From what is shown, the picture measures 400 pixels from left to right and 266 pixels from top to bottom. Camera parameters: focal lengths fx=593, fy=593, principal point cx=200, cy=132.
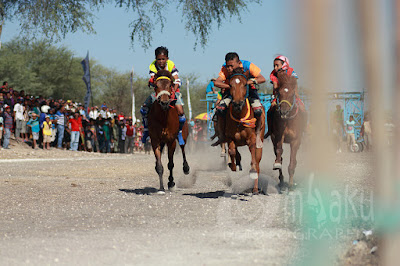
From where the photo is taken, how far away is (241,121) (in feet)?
31.1

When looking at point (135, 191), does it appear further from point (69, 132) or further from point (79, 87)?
point (79, 87)

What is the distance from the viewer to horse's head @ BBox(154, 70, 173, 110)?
992 centimetres

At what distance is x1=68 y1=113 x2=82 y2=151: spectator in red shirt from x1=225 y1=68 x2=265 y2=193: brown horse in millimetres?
20376

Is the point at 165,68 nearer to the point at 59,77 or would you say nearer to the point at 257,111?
the point at 257,111

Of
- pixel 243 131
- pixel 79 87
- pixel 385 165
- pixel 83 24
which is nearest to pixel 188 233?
pixel 243 131

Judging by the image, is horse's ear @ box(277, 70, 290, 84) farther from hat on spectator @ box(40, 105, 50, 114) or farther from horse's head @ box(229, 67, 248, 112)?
hat on spectator @ box(40, 105, 50, 114)

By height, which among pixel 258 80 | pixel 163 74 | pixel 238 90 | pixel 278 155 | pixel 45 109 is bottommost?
pixel 278 155

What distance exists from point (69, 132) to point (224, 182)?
1886cm

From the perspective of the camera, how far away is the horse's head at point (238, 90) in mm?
9164

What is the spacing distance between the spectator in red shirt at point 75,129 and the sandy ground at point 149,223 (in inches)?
638

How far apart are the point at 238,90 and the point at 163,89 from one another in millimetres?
1436

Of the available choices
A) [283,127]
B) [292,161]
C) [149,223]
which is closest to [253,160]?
[292,161]

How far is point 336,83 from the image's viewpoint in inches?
50.4

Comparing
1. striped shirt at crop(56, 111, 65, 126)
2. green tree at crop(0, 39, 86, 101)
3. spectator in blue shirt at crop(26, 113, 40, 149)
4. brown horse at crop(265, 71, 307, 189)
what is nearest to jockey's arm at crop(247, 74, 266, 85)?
brown horse at crop(265, 71, 307, 189)
